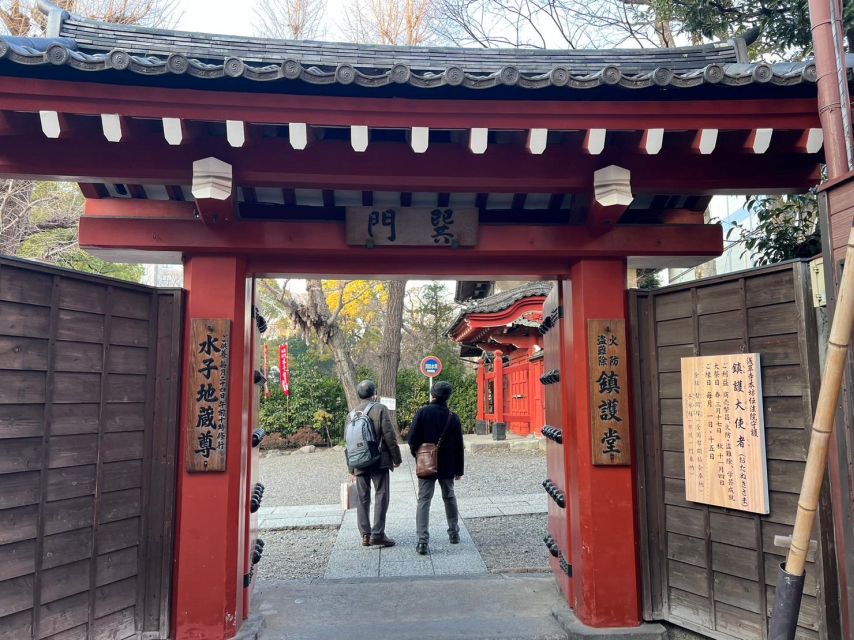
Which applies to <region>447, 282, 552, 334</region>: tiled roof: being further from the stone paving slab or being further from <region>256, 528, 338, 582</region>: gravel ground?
the stone paving slab

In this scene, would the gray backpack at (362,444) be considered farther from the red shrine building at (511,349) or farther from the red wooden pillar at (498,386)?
the red wooden pillar at (498,386)

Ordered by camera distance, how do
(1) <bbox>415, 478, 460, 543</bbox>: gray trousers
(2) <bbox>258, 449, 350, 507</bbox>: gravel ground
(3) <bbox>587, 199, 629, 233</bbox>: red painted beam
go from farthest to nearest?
1. (2) <bbox>258, 449, 350, 507</bbox>: gravel ground
2. (1) <bbox>415, 478, 460, 543</bbox>: gray trousers
3. (3) <bbox>587, 199, 629, 233</bbox>: red painted beam

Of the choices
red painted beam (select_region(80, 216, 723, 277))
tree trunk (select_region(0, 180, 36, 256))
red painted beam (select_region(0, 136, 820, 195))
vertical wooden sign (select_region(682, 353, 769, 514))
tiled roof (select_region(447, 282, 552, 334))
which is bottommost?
vertical wooden sign (select_region(682, 353, 769, 514))

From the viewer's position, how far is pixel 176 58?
2840 mm

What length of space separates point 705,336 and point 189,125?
342cm

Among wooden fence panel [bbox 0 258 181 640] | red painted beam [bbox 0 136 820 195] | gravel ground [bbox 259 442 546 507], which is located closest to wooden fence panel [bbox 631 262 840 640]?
red painted beam [bbox 0 136 820 195]

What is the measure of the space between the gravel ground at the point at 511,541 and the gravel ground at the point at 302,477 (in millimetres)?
3325

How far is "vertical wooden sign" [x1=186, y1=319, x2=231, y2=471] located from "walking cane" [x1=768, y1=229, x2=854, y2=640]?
10.4ft

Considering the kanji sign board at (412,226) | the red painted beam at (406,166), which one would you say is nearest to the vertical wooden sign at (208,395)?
the red painted beam at (406,166)

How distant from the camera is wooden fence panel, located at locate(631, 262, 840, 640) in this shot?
126 inches

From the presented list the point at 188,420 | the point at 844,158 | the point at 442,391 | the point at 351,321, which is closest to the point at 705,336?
the point at 844,158

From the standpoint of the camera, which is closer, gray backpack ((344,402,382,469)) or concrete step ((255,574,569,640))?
concrete step ((255,574,569,640))

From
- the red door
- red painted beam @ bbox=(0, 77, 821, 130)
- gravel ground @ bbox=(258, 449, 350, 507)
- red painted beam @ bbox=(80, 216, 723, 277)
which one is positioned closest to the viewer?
red painted beam @ bbox=(0, 77, 821, 130)

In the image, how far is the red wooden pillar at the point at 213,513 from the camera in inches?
145
